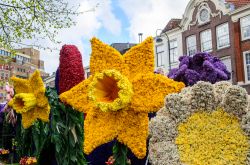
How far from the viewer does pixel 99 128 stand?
183 inches

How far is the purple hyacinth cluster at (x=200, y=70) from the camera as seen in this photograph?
18.5ft

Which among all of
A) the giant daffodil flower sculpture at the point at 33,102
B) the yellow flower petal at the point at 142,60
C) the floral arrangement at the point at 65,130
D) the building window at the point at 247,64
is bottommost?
the floral arrangement at the point at 65,130

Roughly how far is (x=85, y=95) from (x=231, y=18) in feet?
66.0

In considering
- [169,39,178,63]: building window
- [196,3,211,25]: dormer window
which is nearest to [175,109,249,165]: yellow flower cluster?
[196,3,211,25]: dormer window

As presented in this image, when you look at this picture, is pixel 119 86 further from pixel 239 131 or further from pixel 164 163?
pixel 239 131

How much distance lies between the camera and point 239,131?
136 inches

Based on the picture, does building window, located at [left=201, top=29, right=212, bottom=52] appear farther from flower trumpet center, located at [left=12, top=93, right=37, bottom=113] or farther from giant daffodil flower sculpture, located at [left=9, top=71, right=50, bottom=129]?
flower trumpet center, located at [left=12, top=93, right=37, bottom=113]

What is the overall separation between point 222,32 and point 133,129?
67.4 ft

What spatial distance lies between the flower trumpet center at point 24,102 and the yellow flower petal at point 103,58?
6.09 feet

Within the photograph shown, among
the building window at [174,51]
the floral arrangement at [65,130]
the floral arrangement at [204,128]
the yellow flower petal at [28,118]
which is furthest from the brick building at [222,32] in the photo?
the floral arrangement at [204,128]

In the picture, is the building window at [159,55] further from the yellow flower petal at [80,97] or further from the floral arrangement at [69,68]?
the yellow flower petal at [80,97]

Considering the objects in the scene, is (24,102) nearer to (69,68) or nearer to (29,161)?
(69,68)

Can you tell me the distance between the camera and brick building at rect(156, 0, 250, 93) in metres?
22.7

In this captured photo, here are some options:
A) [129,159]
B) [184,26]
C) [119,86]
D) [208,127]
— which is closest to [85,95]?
[119,86]
